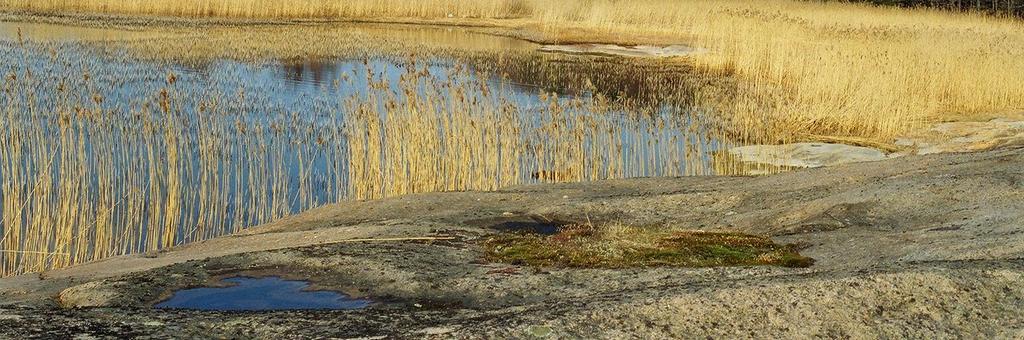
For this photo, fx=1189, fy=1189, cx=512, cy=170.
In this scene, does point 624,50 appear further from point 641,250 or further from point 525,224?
point 641,250

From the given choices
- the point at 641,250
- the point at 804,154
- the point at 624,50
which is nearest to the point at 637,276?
the point at 641,250

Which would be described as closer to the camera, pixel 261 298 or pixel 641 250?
pixel 261 298

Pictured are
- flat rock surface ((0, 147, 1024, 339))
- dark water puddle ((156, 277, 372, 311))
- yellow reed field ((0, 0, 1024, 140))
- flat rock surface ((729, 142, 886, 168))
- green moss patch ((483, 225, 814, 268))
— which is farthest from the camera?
yellow reed field ((0, 0, 1024, 140))

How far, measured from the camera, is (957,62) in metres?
18.0

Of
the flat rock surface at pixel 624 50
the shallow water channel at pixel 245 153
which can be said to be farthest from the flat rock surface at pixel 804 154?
the flat rock surface at pixel 624 50

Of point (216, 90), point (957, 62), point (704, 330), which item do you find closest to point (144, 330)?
point (704, 330)

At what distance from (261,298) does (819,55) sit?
1461 cm

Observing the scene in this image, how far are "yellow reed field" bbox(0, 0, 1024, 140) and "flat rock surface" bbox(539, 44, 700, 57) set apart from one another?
0.56m

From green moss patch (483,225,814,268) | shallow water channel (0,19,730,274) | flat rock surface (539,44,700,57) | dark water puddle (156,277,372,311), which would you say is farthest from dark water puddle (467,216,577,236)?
flat rock surface (539,44,700,57)

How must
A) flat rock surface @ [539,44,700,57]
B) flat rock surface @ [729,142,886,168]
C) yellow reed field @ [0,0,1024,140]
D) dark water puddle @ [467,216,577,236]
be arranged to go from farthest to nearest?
flat rock surface @ [539,44,700,57]
yellow reed field @ [0,0,1024,140]
flat rock surface @ [729,142,886,168]
dark water puddle @ [467,216,577,236]

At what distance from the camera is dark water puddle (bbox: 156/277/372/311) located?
5094mm

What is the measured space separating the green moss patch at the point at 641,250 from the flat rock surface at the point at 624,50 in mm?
20956

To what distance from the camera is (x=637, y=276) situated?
17.0ft

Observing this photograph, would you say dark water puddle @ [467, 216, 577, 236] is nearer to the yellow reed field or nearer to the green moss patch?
the green moss patch
